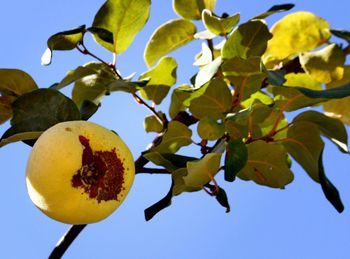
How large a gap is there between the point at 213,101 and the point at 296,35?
0.98 feet

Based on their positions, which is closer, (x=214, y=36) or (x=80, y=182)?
(x=80, y=182)

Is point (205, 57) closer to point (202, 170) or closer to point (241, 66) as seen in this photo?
point (241, 66)

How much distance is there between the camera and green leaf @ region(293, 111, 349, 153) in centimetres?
147

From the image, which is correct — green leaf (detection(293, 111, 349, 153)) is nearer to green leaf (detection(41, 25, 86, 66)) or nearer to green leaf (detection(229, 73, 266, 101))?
green leaf (detection(229, 73, 266, 101))

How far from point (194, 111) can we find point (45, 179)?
0.39 metres

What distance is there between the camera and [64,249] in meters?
1.48

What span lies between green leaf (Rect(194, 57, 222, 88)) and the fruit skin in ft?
0.73

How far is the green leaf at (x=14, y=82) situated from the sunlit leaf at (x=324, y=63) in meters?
0.65

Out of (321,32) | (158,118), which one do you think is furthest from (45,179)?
(321,32)

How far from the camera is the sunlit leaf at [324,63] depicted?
150 cm

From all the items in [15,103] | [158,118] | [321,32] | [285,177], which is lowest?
[285,177]

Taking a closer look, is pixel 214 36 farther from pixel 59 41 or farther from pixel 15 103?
pixel 15 103

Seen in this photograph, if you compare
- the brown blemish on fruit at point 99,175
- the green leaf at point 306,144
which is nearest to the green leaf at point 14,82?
the brown blemish on fruit at point 99,175

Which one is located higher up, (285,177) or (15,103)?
(15,103)
